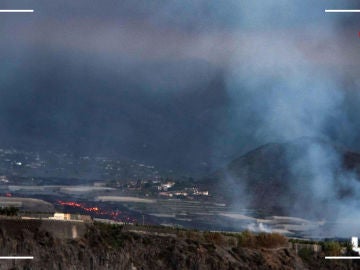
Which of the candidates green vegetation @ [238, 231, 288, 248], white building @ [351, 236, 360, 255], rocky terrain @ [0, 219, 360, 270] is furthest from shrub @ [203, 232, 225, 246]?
white building @ [351, 236, 360, 255]

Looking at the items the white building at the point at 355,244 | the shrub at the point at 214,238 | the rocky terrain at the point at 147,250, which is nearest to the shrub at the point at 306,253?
the rocky terrain at the point at 147,250

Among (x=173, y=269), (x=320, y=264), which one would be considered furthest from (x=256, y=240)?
(x=173, y=269)

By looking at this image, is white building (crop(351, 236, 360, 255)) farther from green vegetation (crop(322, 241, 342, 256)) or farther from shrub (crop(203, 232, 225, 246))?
shrub (crop(203, 232, 225, 246))

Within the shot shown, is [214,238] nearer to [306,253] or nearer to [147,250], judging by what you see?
[306,253]

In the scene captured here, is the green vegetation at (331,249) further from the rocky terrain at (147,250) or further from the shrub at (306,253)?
the shrub at (306,253)

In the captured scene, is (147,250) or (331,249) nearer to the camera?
(147,250)

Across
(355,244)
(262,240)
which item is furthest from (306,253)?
(355,244)

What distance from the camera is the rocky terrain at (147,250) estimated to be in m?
135

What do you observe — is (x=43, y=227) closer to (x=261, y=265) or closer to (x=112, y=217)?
(x=261, y=265)

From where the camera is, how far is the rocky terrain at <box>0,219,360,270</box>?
13462cm

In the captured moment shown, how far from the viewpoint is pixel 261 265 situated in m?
161

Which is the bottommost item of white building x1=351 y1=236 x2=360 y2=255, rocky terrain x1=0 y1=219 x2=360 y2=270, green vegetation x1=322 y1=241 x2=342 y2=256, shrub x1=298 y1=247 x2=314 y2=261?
rocky terrain x1=0 y1=219 x2=360 y2=270

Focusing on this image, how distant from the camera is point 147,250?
150500mm

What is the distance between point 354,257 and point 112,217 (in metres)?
30.7
